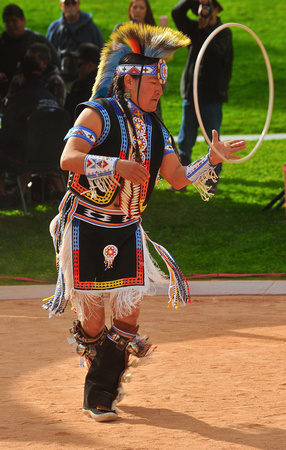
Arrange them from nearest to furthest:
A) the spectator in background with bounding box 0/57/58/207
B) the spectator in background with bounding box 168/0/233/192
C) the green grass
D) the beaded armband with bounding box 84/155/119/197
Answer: the beaded armband with bounding box 84/155/119/197
the green grass
the spectator in background with bounding box 0/57/58/207
the spectator in background with bounding box 168/0/233/192

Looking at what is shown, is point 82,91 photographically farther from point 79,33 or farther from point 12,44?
point 79,33

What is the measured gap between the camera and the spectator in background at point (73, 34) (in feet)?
38.3

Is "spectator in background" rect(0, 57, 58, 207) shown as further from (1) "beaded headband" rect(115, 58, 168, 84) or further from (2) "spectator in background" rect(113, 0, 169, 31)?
(1) "beaded headband" rect(115, 58, 168, 84)

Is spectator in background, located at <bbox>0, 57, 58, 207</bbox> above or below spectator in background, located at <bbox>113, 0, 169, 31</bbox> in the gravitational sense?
below

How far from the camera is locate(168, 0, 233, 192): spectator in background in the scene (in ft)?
34.0

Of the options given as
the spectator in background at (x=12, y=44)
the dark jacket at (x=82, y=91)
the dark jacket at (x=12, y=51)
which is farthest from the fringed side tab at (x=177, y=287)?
the dark jacket at (x=12, y=51)

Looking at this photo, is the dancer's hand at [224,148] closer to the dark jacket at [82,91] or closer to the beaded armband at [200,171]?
the beaded armband at [200,171]

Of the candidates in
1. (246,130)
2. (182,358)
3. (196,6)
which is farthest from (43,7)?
(182,358)

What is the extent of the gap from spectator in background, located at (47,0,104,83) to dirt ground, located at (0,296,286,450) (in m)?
5.64

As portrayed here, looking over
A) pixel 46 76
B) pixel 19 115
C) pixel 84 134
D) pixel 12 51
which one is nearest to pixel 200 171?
pixel 84 134

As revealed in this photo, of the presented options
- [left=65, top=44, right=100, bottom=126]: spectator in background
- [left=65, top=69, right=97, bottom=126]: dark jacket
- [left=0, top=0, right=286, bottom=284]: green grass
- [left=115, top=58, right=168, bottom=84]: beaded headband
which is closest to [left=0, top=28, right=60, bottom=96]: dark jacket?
[left=65, top=69, right=97, bottom=126]: dark jacket

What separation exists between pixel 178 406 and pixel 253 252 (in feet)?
15.1

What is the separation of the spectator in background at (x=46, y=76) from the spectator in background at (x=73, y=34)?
43.7 inches

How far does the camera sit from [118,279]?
4.33 m
